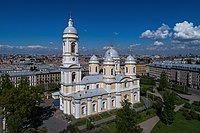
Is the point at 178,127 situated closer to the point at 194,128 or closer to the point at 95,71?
the point at 194,128

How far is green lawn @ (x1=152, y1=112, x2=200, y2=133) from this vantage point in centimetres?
3306

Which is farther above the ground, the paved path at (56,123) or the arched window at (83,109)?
the arched window at (83,109)

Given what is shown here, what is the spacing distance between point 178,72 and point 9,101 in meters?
71.7

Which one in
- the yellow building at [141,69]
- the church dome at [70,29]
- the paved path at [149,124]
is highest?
the church dome at [70,29]

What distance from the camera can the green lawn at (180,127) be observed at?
3306cm

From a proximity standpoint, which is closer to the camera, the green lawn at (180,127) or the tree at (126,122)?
the tree at (126,122)

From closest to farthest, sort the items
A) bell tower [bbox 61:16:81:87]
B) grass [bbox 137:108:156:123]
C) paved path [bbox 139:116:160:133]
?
paved path [bbox 139:116:160:133], grass [bbox 137:108:156:123], bell tower [bbox 61:16:81:87]

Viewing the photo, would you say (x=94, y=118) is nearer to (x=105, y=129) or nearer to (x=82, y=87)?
(x=82, y=87)

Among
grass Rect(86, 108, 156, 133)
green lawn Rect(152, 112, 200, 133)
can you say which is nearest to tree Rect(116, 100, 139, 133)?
grass Rect(86, 108, 156, 133)

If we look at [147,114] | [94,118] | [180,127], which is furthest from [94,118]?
[180,127]

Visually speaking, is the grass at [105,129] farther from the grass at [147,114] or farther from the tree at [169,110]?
the tree at [169,110]

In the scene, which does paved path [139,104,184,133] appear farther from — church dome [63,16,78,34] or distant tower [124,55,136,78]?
church dome [63,16,78,34]

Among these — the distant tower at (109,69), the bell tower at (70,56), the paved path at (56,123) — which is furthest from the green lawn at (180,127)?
the bell tower at (70,56)

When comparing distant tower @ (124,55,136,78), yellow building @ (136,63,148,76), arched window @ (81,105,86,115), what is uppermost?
distant tower @ (124,55,136,78)
